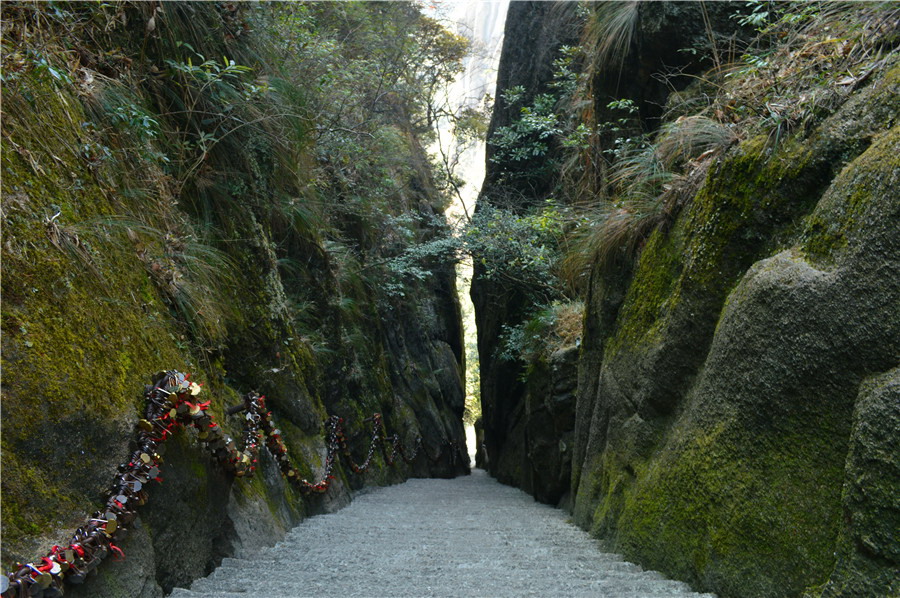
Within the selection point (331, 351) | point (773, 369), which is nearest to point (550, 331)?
point (331, 351)

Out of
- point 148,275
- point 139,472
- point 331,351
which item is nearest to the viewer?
point 139,472

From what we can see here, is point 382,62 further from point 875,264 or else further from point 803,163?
point 875,264

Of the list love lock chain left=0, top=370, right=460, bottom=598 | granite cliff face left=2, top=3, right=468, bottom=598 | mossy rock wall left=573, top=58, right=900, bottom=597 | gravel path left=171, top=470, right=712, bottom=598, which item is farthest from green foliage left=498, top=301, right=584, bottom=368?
love lock chain left=0, top=370, right=460, bottom=598

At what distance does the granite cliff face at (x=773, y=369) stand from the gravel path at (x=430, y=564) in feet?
1.15

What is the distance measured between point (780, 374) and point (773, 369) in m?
0.05

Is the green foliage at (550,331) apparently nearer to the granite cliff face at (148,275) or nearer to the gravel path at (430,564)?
the gravel path at (430,564)

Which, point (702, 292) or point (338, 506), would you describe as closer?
point (702, 292)

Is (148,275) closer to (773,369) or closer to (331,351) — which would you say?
(773,369)

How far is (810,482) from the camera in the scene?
2420 millimetres

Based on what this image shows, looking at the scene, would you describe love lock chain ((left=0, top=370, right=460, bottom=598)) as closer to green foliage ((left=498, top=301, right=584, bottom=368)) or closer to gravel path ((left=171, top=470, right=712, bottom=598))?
gravel path ((left=171, top=470, right=712, bottom=598))

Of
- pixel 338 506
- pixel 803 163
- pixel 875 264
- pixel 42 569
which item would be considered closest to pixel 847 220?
pixel 875 264

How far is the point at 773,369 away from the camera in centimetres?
267

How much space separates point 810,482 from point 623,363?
247cm

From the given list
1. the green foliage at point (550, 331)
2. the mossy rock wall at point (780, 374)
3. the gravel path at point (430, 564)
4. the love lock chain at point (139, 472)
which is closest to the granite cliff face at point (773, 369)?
the mossy rock wall at point (780, 374)
